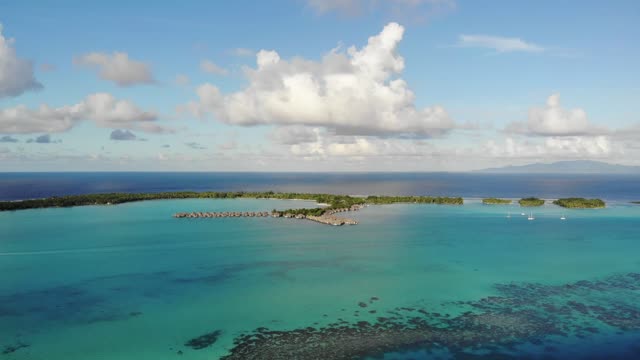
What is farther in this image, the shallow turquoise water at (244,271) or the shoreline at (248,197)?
the shoreline at (248,197)

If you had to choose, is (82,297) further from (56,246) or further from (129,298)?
(56,246)

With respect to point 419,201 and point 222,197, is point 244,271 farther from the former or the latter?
point 222,197

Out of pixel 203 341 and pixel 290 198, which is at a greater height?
pixel 290 198

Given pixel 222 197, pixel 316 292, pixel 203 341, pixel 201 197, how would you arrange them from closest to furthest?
1. pixel 203 341
2. pixel 316 292
3. pixel 201 197
4. pixel 222 197

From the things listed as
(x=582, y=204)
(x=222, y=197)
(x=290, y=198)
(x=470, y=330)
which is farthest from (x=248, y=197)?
(x=470, y=330)

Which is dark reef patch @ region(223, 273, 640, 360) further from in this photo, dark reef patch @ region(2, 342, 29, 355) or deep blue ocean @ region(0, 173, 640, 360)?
dark reef patch @ region(2, 342, 29, 355)

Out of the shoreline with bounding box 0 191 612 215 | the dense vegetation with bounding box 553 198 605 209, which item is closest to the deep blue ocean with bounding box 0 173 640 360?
the shoreline with bounding box 0 191 612 215

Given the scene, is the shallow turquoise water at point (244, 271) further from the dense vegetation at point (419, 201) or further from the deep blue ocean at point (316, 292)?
the dense vegetation at point (419, 201)

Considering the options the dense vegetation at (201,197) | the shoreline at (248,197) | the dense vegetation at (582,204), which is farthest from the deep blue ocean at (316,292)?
the dense vegetation at (582,204)
